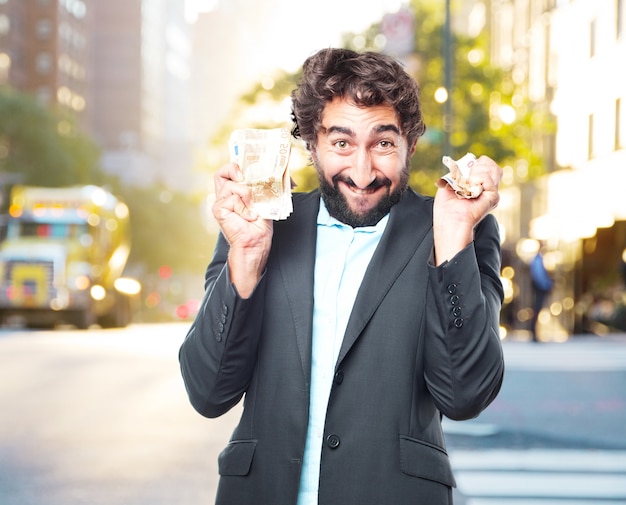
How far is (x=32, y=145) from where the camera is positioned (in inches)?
2534

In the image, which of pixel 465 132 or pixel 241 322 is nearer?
pixel 241 322

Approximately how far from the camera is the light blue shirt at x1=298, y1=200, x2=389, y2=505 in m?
2.92

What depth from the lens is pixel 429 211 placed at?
315 cm

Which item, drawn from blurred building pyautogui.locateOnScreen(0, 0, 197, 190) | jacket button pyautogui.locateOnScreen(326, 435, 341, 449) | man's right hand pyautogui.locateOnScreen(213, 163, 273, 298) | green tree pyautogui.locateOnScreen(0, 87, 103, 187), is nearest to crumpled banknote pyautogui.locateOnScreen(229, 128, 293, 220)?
man's right hand pyautogui.locateOnScreen(213, 163, 273, 298)

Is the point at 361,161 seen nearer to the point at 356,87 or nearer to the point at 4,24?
the point at 356,87

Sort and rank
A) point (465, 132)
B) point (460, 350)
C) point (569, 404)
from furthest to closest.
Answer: point (465, 132) → point (569, 404) → point (460, 350)

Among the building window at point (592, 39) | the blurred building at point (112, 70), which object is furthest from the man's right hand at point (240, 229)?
the blurred building at point (112, 70)

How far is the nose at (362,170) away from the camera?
3021mm

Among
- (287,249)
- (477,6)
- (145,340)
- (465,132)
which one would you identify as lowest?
(145,340)

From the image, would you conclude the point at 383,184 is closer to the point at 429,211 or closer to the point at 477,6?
the point at 429,211

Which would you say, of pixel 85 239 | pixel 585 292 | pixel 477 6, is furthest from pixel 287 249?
pixel 477 6

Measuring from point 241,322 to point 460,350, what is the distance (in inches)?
20.3

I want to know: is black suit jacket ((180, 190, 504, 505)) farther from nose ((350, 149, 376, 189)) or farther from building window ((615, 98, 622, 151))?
building window ((615, 98, 622, 151))

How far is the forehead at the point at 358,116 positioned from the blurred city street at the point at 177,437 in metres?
5.64
